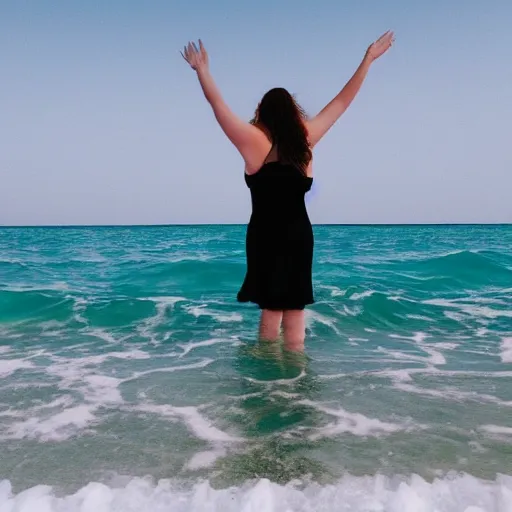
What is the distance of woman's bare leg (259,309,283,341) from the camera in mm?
4105

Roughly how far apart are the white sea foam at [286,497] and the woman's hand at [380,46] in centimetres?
281

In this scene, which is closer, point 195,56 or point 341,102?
point 195,56

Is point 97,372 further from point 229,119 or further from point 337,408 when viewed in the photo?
point 229,119


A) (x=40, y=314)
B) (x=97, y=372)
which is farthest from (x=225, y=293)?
(x=97, y=372)

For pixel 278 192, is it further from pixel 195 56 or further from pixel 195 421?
pixel 195 421

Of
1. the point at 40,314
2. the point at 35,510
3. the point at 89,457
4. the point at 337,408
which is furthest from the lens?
the point at 40,314

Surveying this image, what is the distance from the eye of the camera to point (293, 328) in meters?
4.16

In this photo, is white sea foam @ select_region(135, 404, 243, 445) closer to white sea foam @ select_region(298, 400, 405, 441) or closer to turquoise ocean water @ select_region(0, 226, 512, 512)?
turquoise ocean water @ select_region(0, 226, 512, 512)

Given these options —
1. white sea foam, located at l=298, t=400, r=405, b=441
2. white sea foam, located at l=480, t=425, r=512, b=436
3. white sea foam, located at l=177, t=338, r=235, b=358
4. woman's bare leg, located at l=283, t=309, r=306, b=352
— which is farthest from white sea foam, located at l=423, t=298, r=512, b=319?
white sea foam, located at l=298, t=400, r=405, b=441

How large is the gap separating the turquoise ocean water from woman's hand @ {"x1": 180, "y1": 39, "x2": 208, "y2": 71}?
6.85 ft

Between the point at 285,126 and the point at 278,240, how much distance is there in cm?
79

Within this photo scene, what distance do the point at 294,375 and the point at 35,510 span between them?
7.23 feet

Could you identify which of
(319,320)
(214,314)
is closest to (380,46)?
(319,320)

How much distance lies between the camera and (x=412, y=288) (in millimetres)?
10164
